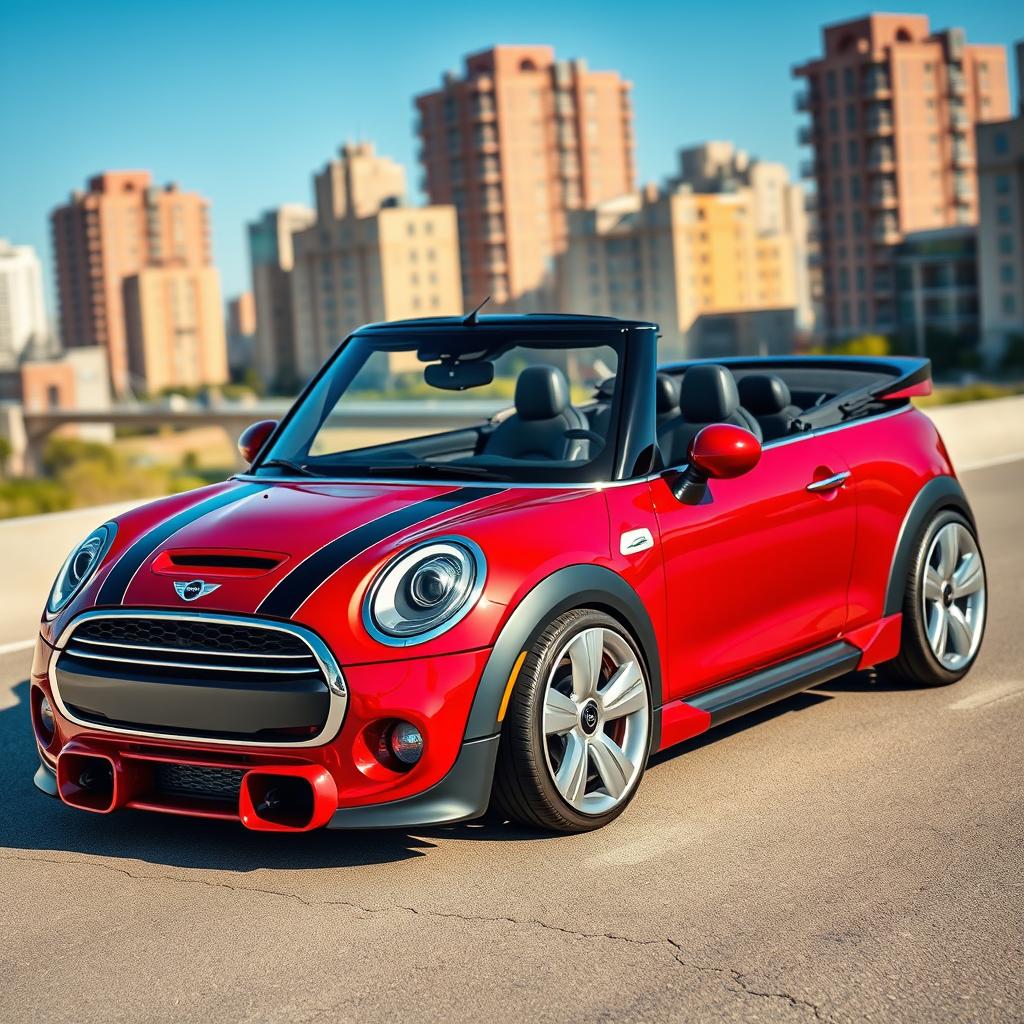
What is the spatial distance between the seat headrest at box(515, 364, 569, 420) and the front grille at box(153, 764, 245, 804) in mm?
2001

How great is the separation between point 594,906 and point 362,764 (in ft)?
2.39

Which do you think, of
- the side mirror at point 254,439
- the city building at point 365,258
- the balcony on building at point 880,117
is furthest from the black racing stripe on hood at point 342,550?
the city building at point 365,258

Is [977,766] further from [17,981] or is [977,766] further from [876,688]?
[17,981]

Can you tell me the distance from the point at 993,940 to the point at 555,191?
531 feet

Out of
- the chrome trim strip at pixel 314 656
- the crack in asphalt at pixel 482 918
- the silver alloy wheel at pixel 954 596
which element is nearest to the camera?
the crack in asphalt at pixel 482 918

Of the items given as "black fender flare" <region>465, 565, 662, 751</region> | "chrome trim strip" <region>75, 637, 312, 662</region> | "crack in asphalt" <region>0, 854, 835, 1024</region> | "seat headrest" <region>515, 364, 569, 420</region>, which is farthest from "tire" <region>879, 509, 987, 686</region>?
"chrome trim strip" <region>75, 637, 312, 662</region>

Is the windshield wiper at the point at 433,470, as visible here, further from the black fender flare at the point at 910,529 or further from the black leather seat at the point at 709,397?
the black fender flare at the point at 910,529

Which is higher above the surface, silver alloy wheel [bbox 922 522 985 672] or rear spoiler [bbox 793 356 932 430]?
rear spoiler [bbox 793 356 932 430]

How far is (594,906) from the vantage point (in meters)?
4.06

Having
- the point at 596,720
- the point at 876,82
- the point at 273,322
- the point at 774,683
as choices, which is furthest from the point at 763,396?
the point at 273,322

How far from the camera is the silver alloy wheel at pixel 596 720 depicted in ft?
14.9

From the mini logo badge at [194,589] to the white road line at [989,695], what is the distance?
307cm

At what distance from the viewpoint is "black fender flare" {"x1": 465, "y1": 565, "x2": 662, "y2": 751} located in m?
4.32

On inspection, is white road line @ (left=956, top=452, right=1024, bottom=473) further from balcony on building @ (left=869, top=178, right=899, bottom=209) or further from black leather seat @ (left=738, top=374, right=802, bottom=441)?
balcony on building @ (left=869, top=178, right=899, bottom=209)
